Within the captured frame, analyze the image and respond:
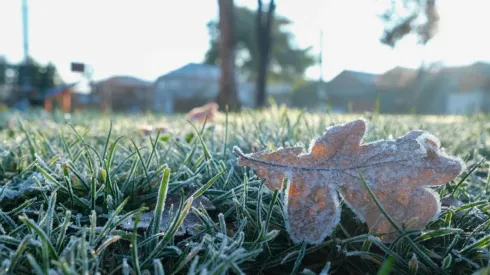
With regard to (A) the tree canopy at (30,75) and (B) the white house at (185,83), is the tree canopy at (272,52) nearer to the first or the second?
(B) the white house at (185,83)

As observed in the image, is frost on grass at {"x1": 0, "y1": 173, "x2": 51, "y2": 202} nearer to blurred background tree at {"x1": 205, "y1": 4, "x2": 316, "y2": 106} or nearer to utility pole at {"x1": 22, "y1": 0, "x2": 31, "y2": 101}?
utility pole at {"x1": 22, "y1": 0, "x2": 31, "y2": 101}

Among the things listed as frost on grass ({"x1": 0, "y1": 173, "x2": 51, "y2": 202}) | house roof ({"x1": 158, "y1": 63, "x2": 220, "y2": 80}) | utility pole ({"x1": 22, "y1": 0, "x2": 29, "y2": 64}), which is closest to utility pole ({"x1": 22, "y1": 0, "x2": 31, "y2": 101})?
utility pole ({"x1": 22, "y1": 0, "x2": 29, "y2": 64})

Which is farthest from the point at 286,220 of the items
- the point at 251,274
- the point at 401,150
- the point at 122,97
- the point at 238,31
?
the point at 238,31

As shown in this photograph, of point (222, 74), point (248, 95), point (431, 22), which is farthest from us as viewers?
point (248, 95)

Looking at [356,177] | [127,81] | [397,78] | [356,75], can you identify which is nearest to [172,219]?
[356,177]

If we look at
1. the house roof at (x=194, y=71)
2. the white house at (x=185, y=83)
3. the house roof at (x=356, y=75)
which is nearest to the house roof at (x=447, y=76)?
the house roof at (x=356, y=75)

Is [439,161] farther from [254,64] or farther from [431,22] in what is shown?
[254,64]

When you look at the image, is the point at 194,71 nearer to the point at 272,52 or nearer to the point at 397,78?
the point at 272,52
